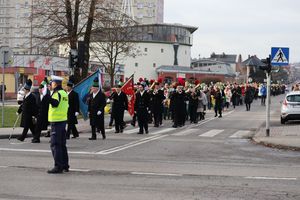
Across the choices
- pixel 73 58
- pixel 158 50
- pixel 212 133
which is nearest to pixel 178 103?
pixel 212 133

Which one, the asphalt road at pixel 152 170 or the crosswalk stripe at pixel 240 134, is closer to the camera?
the asphalt road at pixel 152 170

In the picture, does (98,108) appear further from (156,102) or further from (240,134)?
(156,102)

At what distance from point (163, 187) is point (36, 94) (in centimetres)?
968

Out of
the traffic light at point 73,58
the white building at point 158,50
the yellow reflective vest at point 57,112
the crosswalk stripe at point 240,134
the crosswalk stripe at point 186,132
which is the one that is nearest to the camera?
the yellow reflective vest at point 57,112

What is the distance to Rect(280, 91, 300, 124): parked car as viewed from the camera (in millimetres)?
27453

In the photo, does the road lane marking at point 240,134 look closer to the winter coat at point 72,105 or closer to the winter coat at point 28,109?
the winter coat at point 72,105

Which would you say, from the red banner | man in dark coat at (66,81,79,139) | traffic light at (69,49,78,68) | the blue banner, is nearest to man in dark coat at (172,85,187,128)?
the red banner

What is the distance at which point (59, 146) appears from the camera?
11.5 m

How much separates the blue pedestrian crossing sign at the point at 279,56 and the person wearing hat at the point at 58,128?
1148 cm

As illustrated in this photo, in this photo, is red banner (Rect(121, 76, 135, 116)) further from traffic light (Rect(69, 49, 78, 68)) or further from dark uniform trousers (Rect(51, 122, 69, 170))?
dark uniform trousers (Rect(51, 122, 69, 170))

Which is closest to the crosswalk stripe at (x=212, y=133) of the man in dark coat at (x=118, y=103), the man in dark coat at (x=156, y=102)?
the man in dark coat at (x=156, y=102)

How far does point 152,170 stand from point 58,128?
6.91ft

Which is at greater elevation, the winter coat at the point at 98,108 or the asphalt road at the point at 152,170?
the winter coat at the point at 98,108

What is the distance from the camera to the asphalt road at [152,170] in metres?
9.19
